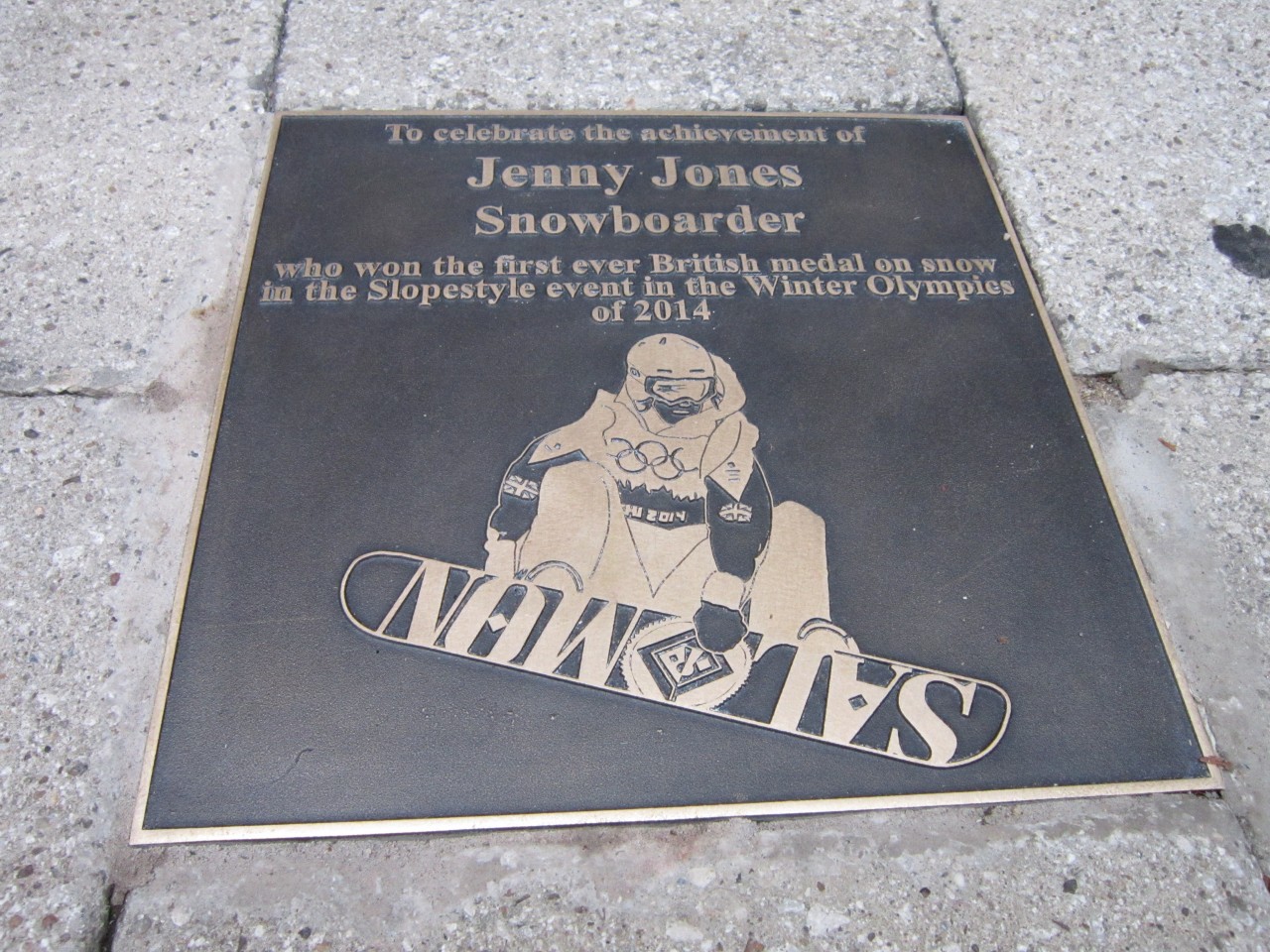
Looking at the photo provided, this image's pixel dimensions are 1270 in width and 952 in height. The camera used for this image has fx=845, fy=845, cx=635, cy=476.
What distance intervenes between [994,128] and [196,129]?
2.44 metres

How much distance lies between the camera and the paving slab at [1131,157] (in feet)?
7.63

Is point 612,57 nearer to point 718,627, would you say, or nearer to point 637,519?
point 637,519

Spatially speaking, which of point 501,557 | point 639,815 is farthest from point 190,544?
point 639,815

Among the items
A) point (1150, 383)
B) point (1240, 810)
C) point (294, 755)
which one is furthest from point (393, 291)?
point (1240, 810)

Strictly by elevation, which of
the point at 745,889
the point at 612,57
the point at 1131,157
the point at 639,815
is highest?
the point at 612,57

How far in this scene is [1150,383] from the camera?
2.23 metres

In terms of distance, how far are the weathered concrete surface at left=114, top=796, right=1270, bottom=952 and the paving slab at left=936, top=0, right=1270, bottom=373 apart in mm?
1223

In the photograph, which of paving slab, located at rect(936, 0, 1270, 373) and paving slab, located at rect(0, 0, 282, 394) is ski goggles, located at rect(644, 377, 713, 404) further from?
paving slab, located at rect(0, 0, 282, 394)

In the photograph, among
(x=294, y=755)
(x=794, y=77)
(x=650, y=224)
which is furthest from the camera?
(x=794, y=77)

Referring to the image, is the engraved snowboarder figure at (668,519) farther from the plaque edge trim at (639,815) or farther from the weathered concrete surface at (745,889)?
the weathered concrete surface at (745,889)

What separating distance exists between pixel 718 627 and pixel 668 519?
263 millimetres

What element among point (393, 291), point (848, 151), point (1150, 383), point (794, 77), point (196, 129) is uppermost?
point (794, 77)

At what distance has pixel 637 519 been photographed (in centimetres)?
187

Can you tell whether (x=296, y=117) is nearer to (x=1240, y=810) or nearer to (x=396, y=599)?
(x=396, y=599)
